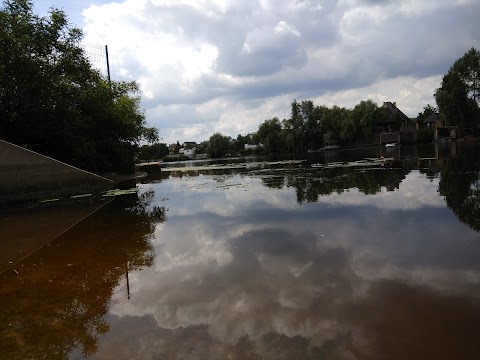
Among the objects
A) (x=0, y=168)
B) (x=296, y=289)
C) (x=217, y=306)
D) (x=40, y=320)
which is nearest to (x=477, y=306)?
(x=296, y=289)

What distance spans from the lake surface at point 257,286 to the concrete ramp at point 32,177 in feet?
22.8

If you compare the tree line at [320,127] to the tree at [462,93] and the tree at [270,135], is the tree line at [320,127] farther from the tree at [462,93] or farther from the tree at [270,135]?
the tree at [462,93]

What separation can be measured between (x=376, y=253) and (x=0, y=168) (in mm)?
16324

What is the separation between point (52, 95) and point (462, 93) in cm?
6030

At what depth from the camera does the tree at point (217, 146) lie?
388ft

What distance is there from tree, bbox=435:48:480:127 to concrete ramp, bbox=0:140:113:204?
58.4 meters

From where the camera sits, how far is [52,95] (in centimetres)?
2206

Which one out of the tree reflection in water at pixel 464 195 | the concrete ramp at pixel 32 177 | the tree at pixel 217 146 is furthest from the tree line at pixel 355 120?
the concrete ramp at pixel 32 177

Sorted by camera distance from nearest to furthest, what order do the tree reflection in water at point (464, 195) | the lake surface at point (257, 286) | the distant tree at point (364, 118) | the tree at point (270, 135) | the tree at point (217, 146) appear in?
1. the lake surface at point (257, 286)
2. the tree reflection in water at point (464, 195)
3. the distant tree at point (364, 118)
4. the tree at point (270, 135)
5. the tree at point (217, 146)

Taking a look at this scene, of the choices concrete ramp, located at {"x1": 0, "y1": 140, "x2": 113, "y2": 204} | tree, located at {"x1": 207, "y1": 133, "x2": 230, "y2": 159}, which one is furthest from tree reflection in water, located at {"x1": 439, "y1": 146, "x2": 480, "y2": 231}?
tree, located at {"x1": 207, "y1": 133, "x2": 230, "y2": 159}

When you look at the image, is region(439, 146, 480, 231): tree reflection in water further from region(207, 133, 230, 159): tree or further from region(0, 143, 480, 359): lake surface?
region(207, 133, 230, 159): tree

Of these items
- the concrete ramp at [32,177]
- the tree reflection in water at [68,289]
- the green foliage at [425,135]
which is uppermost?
the green foliage at [425,135]

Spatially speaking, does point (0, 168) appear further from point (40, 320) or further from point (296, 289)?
point (296, 289)

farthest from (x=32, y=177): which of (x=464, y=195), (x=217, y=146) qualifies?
(x=217, y=146)
